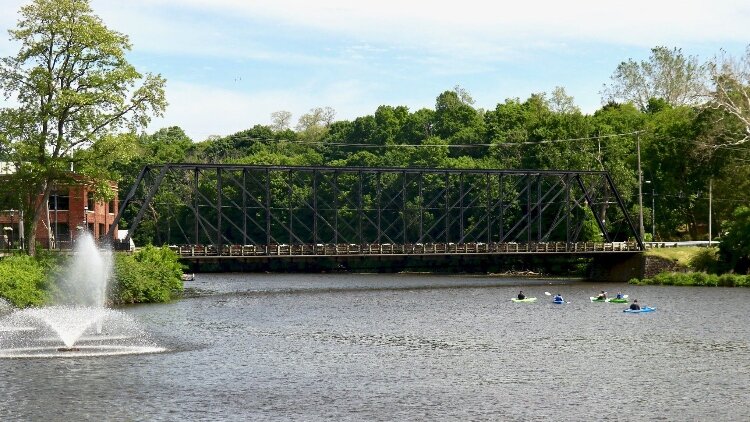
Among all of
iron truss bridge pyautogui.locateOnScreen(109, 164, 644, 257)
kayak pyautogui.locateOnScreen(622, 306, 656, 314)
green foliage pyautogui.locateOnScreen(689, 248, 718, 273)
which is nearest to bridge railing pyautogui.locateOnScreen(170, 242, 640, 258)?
iron truss bridge pyautogui.locateOnScreen(109, 164, 644, 257)

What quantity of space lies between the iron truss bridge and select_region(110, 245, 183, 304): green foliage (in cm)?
1034

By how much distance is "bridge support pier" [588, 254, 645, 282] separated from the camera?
123 metres

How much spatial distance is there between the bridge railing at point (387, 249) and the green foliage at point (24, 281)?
2845cm

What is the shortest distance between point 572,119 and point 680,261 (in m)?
37.8

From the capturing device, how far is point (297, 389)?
1780 inches

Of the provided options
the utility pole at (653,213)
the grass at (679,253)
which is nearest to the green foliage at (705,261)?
the grass at (679,253)

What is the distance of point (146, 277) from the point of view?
288ft

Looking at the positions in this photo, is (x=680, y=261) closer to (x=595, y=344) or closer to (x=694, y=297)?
(x=694, y=297)

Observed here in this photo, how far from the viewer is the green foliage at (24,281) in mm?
72500

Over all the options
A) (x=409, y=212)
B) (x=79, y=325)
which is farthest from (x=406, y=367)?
(x=409, y=212)

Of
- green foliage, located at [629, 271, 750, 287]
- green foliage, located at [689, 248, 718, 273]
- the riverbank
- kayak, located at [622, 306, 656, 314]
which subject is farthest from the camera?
green foliage, located at [689, 248, 718, 273]

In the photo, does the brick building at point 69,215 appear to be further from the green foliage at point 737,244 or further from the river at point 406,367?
the green foliage at point 737,244

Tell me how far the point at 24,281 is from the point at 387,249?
54703 millimetres

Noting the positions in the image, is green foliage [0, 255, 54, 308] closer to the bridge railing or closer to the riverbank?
the riverbank
